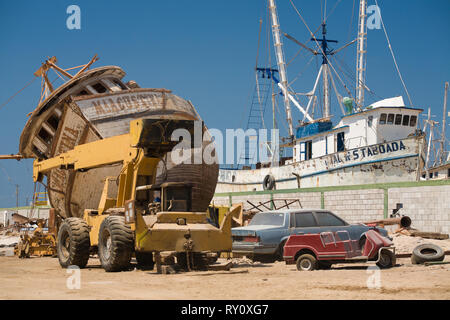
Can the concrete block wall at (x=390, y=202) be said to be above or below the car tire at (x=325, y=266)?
above

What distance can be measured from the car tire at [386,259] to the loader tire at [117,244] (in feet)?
19.2

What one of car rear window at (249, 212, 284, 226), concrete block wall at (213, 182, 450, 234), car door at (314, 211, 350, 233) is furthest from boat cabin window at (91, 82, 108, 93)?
concrete block wall at (213, 182, 450, 234)

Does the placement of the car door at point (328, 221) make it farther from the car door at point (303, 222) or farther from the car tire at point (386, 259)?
the car tire at point (386, 259)

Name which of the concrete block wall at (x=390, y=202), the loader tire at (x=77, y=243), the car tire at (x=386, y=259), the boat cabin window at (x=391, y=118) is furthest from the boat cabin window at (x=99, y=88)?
the boat cabin window at (x=391, y=118)

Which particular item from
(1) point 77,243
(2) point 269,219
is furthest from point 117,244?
(2) point 269,219

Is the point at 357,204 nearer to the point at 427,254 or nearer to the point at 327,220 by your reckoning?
the point at 427,254

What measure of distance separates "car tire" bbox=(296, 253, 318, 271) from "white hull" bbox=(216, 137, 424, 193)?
18024 mm

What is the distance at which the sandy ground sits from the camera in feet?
25.7

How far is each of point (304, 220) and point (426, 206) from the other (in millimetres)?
7647

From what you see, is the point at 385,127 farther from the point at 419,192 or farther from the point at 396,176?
the point at 419,192

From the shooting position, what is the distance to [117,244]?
38.6 feet

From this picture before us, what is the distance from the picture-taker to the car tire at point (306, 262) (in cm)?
1246

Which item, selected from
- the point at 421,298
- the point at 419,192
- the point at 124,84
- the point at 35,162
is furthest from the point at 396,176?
the point at 421,298

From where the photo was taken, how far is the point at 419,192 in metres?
19.9
